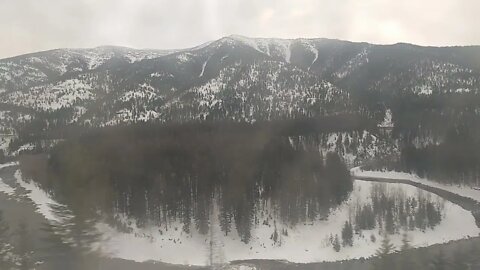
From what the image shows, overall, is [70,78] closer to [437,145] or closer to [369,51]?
[369,51]

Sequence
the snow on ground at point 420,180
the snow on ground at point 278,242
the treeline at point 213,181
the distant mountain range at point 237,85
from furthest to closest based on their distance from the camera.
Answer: the distant mountain range at point 237,85 → the snow on ground at point 420,180 → the treeline at point 213,181 → the snow on ground at point 278,242

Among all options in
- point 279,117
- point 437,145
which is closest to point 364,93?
point 279,117

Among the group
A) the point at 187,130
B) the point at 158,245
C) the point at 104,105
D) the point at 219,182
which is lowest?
the point at 158,245

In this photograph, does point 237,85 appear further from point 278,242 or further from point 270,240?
point 278,242

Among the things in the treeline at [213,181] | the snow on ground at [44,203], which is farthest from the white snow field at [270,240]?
the snow on ground at [44,203]

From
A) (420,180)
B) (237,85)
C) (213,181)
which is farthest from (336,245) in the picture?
(237,85)

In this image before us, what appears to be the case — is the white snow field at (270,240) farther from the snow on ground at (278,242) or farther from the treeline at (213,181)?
the treeline at (213,181)
